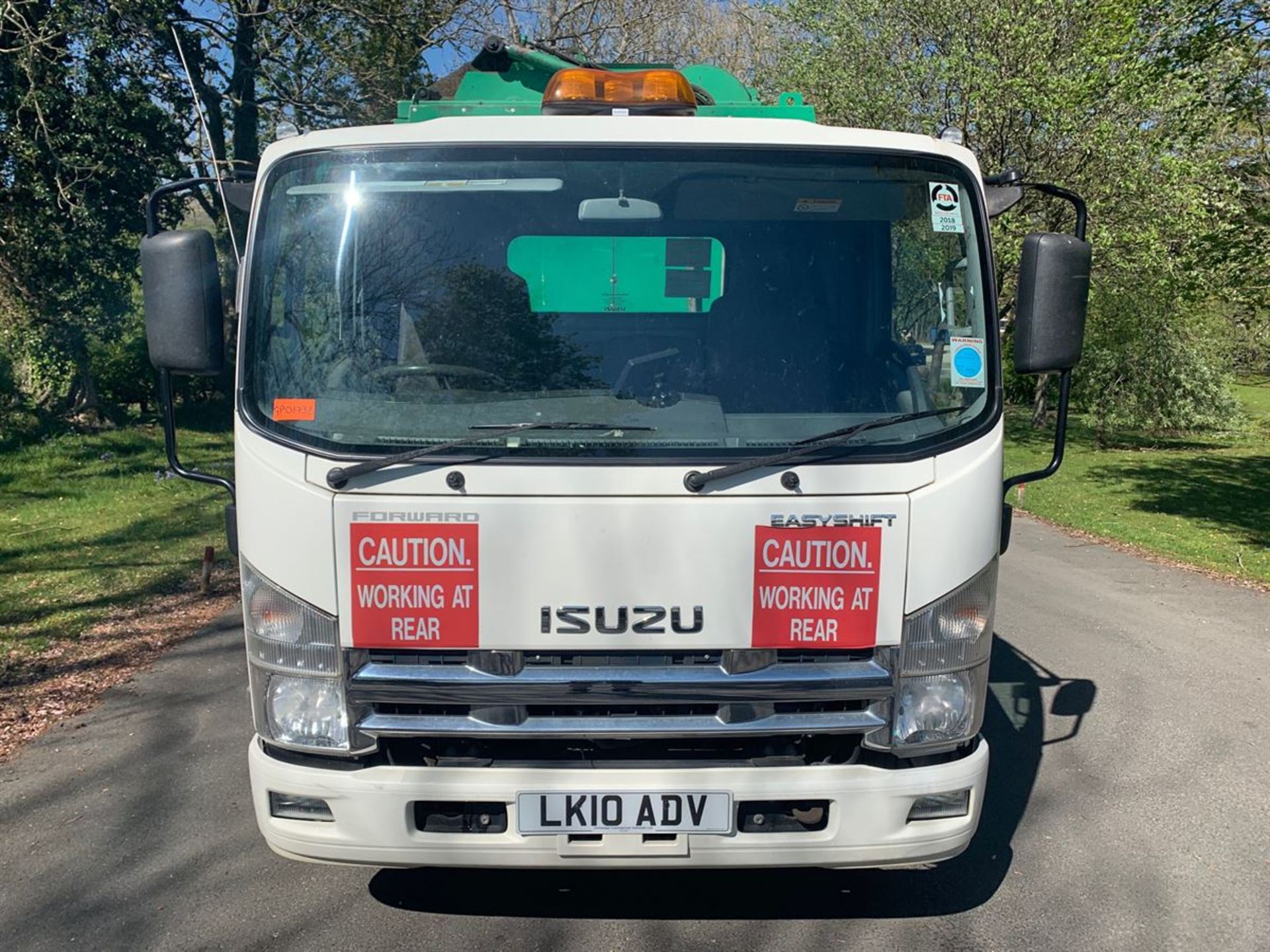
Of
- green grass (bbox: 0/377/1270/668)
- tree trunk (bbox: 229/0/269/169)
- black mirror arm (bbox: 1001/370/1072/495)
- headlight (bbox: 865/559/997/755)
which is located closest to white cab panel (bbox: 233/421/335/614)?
headlight (bbox: 865/559/997/755)

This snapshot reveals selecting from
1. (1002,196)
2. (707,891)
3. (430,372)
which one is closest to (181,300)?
(430,372)

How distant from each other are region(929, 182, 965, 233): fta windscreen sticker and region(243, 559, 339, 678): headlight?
2.22 metres

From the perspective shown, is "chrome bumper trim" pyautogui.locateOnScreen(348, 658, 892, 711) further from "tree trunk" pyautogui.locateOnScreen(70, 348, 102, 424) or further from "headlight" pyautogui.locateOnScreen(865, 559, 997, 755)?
"tree trunk" pyautogui.locateOnScreen(70, 348, 102, 424)

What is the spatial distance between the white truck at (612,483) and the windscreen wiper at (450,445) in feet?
0.04

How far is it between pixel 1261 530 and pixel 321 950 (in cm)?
1290

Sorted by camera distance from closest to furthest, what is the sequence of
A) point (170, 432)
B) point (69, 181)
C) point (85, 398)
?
1. point (170, 432)
2. point (69, 181)
3. point (85, 398)

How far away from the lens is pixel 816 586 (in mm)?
3033

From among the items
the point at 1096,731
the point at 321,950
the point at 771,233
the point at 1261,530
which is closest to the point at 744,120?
the point at 771,233

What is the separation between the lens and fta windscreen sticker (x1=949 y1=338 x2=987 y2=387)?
334 centimetres

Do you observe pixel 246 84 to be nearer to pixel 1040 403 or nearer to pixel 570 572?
pixel 570 572

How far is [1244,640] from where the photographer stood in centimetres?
758

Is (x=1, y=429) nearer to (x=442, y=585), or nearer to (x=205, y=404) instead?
(x=205, y=404)

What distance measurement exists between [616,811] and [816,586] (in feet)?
2.73

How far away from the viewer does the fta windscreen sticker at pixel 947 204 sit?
345 cm
